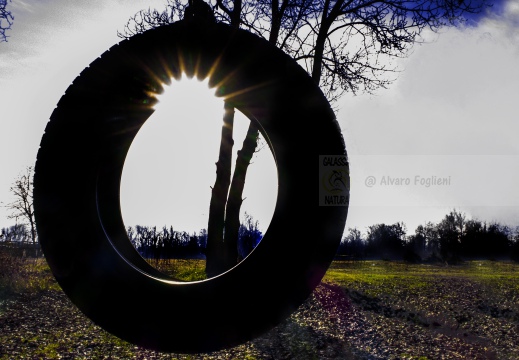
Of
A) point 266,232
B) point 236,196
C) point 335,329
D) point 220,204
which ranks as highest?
point 236,196

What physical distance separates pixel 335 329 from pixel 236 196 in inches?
160

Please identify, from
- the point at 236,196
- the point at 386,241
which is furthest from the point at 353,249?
the point at 236,196

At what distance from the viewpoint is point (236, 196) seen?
1120 centimetres

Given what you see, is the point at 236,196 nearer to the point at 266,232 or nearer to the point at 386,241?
the point at 266,232

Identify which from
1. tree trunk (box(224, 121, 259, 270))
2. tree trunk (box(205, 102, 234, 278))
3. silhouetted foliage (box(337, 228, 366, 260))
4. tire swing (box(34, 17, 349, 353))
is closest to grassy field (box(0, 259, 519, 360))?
tree trunk (box(224, 121, 259, 270))

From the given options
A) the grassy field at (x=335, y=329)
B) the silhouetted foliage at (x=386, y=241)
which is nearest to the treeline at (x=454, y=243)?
the silhouetted foliage at (x=386, y=241)

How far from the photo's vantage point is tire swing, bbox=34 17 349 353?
2406mm

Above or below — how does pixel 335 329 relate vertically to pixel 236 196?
below

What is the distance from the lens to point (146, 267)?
11.2 feet

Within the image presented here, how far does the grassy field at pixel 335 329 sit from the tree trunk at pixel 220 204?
252cm

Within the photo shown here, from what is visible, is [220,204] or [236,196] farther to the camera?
[236,196]

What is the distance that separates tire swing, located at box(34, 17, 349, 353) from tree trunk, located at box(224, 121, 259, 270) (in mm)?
7653

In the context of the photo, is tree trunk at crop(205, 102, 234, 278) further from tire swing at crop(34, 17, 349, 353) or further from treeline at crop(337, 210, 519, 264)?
treeline at crop(337, 210, 519, 264)

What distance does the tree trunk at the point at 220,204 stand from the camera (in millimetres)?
11055
